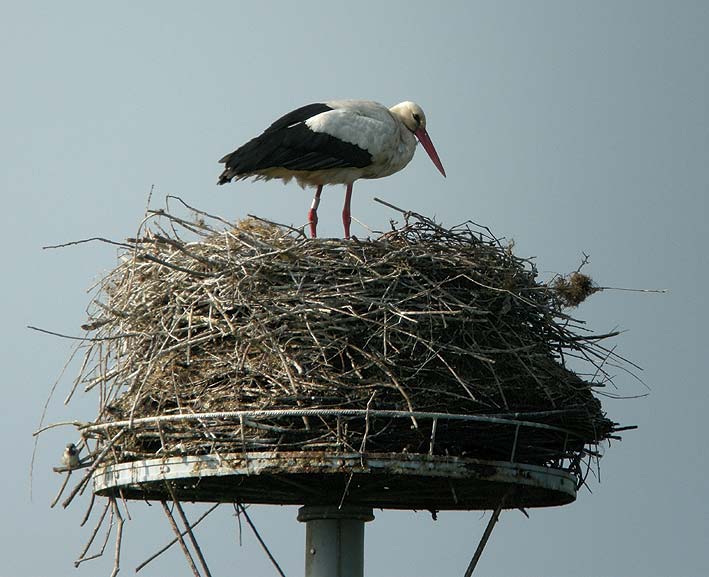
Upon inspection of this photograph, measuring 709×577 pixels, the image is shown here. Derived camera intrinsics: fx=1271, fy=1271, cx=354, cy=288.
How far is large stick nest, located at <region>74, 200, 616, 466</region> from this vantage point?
6672 mm

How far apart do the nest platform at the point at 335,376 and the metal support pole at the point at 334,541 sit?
0.31 feet

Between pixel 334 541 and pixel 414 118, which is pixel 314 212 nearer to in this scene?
pixel 414 118

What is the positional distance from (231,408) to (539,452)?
1.76 m

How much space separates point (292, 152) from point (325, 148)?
0.25 meters

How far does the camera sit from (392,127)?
9789 mm

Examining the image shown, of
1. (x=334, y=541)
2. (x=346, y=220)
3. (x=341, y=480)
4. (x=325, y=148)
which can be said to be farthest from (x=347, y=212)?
(x=341, y=480)

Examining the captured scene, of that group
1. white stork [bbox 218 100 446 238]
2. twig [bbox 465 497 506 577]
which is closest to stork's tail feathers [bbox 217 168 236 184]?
white stork [bbox 218 100 446 238]

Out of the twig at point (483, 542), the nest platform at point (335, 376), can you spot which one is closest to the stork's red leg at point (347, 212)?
the nest platform at point (335, 376)

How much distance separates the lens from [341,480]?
23.4 ft

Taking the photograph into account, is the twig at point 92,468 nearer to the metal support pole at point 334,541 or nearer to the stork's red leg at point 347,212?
the metal support pole at point 334,541

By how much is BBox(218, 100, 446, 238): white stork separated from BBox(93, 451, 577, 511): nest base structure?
2522 mm

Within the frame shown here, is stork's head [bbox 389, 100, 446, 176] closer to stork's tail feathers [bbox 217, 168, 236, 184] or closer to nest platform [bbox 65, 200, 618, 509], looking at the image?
stork's tail feathers [bbox 217, 168, 236, 184]

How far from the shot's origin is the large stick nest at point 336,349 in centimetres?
667

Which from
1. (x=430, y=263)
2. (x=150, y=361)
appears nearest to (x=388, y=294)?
(x=430, y=263)
